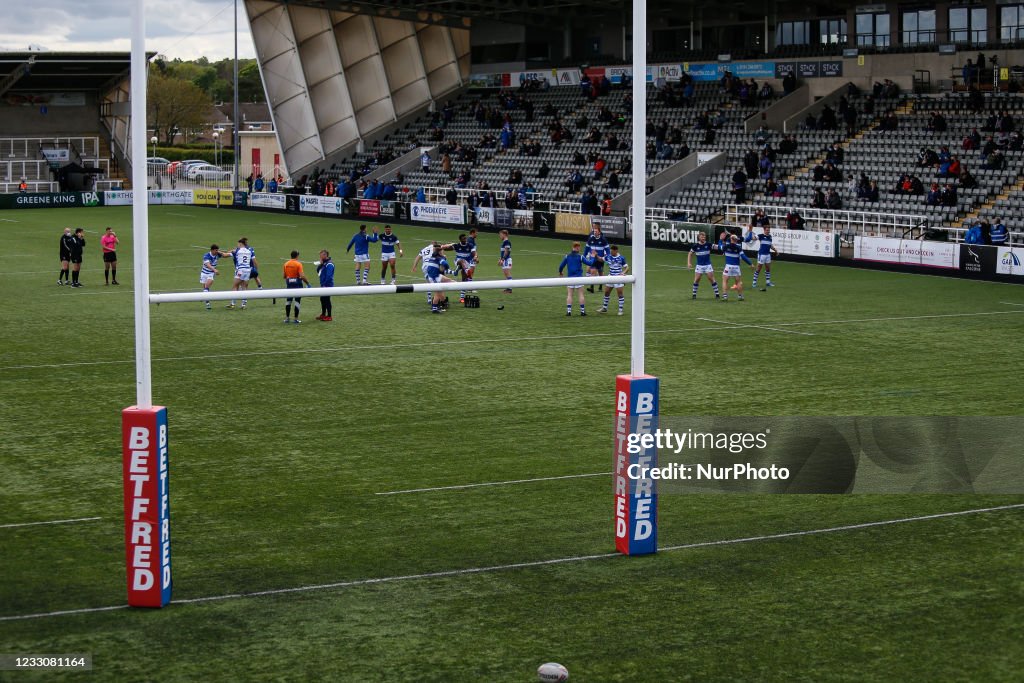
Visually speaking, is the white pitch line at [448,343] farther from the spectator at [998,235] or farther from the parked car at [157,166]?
the parked car at [157,166]

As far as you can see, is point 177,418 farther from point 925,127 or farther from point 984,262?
point 925,127

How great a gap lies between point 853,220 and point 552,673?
3916 cm

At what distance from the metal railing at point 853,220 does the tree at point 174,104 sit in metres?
74.9

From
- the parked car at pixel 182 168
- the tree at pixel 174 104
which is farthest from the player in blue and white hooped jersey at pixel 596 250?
the tree at pixel 174 104

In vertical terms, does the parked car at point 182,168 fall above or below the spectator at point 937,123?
above

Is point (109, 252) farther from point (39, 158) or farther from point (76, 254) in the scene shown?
point (39, 158)

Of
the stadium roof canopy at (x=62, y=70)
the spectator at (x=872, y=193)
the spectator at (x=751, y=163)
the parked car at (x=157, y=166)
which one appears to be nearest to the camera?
the spectator at (x=872, y=193)

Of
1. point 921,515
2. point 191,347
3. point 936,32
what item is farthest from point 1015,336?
point 936,32

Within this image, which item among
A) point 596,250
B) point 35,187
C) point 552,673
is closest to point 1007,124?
point 596,250

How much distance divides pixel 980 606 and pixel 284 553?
641cm

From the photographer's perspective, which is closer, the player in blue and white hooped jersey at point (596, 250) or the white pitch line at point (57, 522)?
the white pitch line at point (57, 522)

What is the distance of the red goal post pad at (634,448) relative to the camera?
12.0 meters

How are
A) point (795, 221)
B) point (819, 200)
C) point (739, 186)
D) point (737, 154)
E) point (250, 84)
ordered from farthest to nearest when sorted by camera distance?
1. point (250, 84)
2. point (737, 154)
3. point (739, 186)
4. point (819, 200)
5. point (795, 221)

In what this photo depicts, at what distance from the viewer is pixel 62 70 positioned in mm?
77500
